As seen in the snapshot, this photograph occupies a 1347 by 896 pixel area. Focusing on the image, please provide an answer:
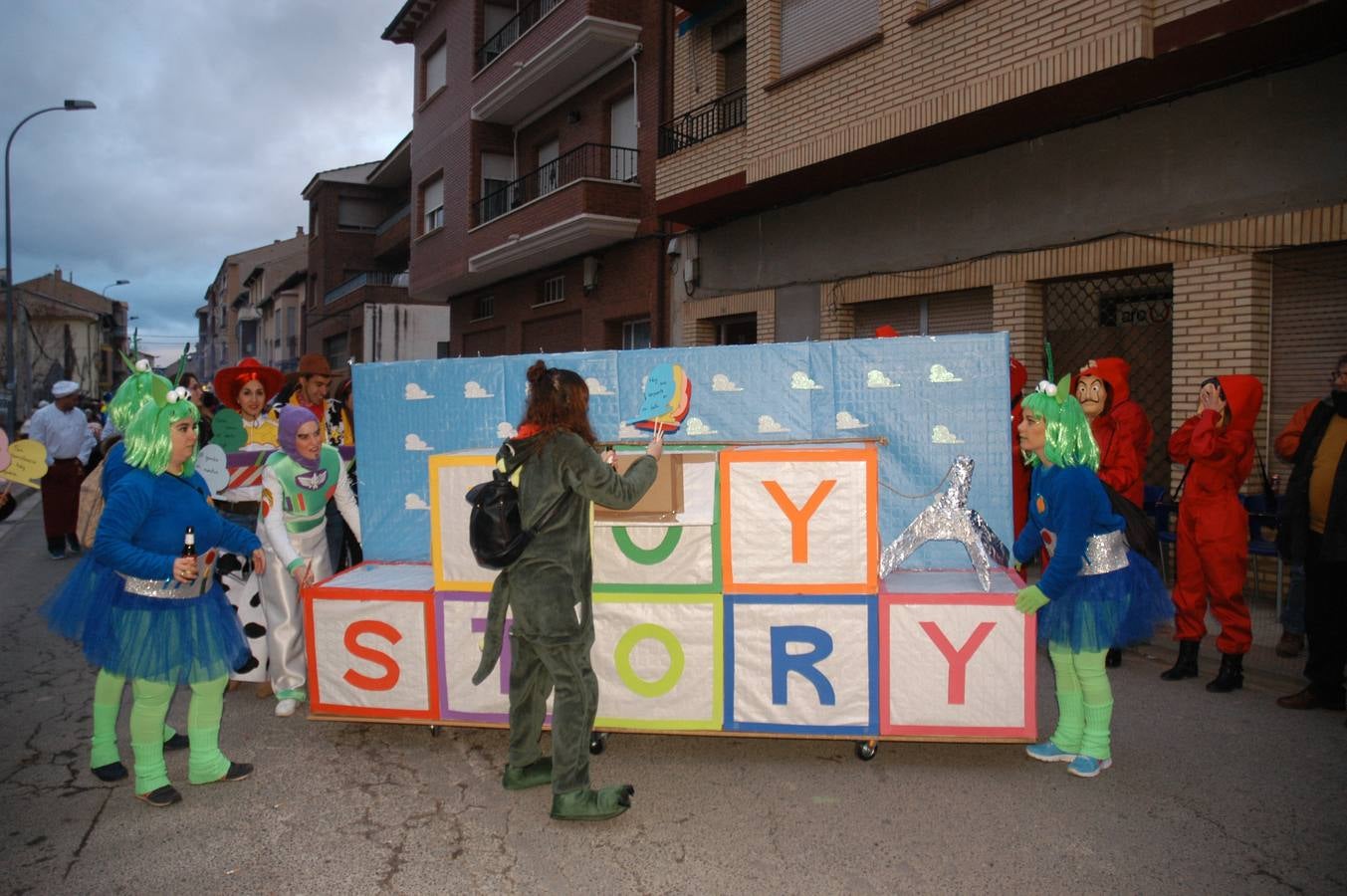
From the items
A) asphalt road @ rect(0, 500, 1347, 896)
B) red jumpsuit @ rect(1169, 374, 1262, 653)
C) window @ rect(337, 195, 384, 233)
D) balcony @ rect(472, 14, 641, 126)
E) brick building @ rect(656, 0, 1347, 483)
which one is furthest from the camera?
window @ rect(337, 195, 384, 233)

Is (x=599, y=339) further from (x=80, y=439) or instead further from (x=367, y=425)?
(x=367, y=425)

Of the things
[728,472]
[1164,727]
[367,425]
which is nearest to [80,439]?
[367,425]

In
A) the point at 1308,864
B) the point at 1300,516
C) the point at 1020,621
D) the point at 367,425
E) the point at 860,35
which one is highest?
the point at 860,35

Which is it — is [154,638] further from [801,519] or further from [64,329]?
[64,329]

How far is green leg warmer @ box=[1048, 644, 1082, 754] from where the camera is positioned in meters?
4.41

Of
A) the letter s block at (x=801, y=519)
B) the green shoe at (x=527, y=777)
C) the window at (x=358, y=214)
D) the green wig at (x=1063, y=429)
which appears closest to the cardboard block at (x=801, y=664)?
the letter s block at (x=801, y=519)

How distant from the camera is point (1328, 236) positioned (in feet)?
23.5

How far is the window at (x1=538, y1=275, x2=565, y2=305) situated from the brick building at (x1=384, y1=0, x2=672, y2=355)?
0.04m

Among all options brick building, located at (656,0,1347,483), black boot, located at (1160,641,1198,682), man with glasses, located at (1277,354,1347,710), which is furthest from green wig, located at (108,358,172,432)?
brick building, located at (656,0,1347,483)

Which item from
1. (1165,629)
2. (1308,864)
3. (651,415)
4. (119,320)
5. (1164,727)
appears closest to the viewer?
(1308,864)

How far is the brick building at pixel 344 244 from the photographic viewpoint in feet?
112

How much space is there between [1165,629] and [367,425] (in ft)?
19.9

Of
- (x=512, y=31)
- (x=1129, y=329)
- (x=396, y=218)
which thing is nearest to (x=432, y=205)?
(x=512, y=31)

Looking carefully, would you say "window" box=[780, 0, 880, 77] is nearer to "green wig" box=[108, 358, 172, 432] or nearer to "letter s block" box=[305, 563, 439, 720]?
"letter s block" box=[305, 563, 439, 720]
